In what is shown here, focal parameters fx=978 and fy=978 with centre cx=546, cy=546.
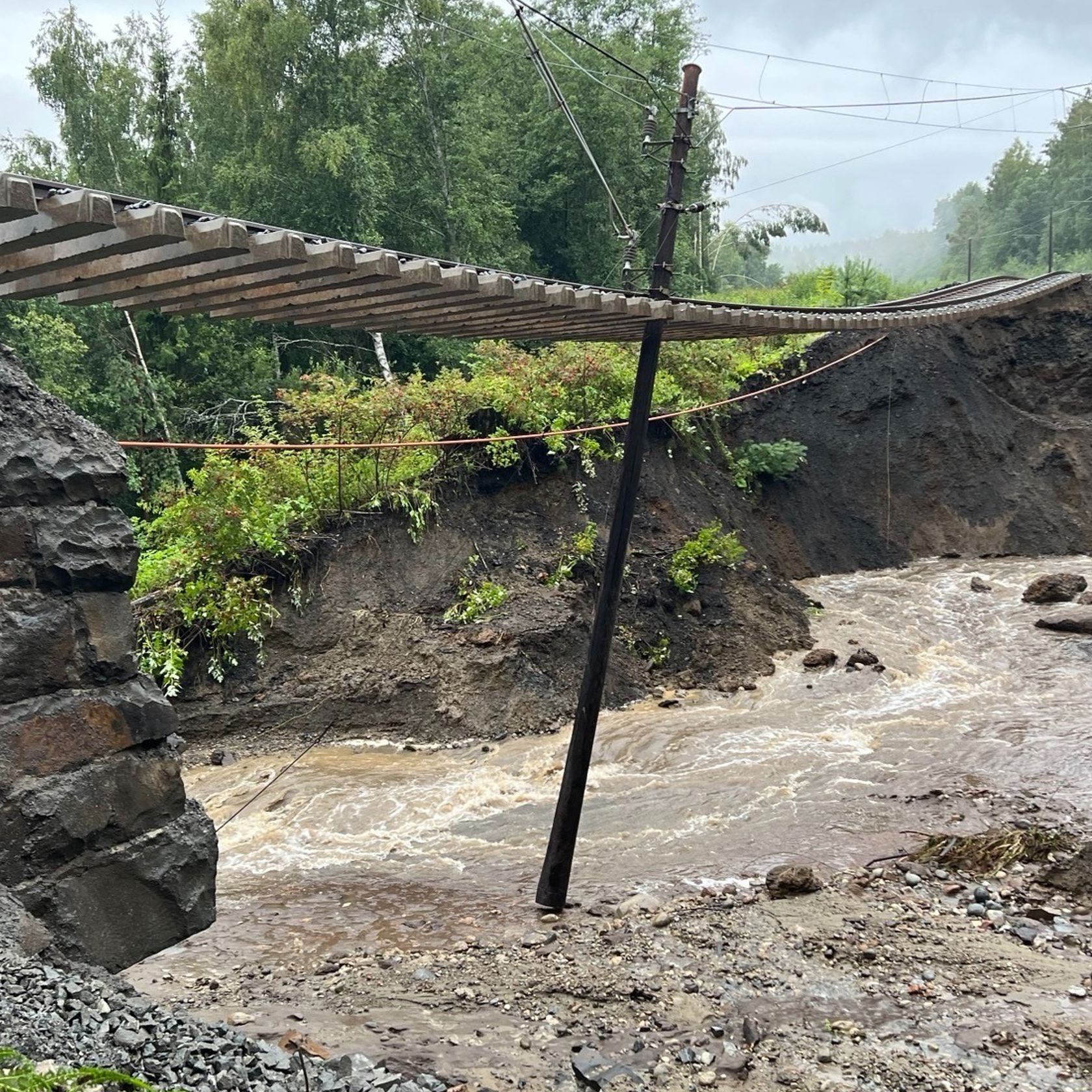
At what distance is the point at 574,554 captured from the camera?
10.9 metres

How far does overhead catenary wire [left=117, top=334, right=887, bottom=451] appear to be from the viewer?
777 centimetres

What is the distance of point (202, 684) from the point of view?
380 inches

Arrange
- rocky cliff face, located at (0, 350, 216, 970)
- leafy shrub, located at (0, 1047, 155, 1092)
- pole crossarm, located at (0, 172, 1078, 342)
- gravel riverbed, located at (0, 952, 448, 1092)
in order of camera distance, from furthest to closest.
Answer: rocky cliff face, located at (0, 350, 216, 970)
pole crossarm, located at (0, 172, 1078, 342)
gravel riverbed, located at (0, 952, 448, 1092)
leafy shrub, located at (0, 1047, 155, 1092)

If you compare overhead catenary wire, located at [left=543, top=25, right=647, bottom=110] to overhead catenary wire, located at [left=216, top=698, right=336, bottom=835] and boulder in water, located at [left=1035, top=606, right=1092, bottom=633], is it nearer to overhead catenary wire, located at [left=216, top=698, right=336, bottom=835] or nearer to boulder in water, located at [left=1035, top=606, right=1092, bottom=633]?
overhead catenary wire, located at [left=216, top=698, right=336, bottom=835]

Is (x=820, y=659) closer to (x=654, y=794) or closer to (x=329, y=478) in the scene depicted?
(x=654, y=794)

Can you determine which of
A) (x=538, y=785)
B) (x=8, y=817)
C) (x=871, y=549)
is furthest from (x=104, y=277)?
(x=871, y=549)

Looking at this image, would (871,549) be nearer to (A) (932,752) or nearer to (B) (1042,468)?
(B) (1042,468)

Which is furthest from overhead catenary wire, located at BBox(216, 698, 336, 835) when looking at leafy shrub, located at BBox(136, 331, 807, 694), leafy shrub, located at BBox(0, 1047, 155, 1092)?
leafy shrub, located at BBox(0, 1047, 155, 1092)

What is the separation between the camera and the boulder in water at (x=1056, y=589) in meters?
12.4

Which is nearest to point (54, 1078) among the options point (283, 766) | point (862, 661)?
point (283, 766)

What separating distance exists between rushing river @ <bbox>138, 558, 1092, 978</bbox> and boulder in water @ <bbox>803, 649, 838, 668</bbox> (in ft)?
0.63

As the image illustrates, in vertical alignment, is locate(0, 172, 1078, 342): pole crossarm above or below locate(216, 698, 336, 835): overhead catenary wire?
above

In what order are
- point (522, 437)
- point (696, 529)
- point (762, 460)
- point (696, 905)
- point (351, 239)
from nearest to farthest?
1. point (696, 905)
2. point (522, 437)
3. point (696, 529)
4. point (762, 460)
5. point (351, 239)

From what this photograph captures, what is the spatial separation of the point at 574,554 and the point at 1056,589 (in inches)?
251
